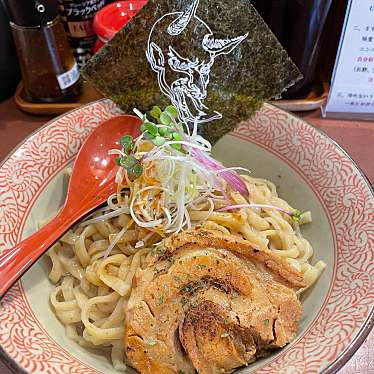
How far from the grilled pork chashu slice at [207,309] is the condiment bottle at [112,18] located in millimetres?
1217

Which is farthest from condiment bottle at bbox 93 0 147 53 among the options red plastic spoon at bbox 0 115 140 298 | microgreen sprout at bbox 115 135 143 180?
microgreen sprout at bbox 115 135 143 180

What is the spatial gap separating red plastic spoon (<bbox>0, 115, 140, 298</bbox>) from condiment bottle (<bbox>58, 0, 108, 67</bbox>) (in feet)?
2.99

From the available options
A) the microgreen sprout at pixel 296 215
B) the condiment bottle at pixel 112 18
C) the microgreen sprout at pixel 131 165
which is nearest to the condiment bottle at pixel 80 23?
the condiment bottle at pixel 112 18

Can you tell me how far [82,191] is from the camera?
1.59 meters

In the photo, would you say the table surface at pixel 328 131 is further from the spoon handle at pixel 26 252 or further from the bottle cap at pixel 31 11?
the spoon handle at pixel 26 252

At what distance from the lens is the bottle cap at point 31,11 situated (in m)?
1.92

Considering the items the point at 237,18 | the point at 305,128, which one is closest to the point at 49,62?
the point at 237,18

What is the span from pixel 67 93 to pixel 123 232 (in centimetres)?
98

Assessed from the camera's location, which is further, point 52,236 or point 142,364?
point 52,236

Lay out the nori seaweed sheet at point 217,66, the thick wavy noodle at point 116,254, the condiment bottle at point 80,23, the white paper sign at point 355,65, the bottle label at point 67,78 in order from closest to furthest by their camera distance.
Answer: the thick wavy noodle at point 116,254
the nori seaweed sheet at point 217,66
the white paper sign at point 355,65
the bottle label at point 67,78
the condiment bottle at point 80,23

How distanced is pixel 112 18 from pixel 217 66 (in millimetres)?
845

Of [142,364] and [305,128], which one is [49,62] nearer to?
[305,128]

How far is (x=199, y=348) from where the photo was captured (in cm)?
121

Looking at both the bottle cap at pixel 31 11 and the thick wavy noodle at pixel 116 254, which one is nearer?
the thick wavy noodle at pixel 116 254
